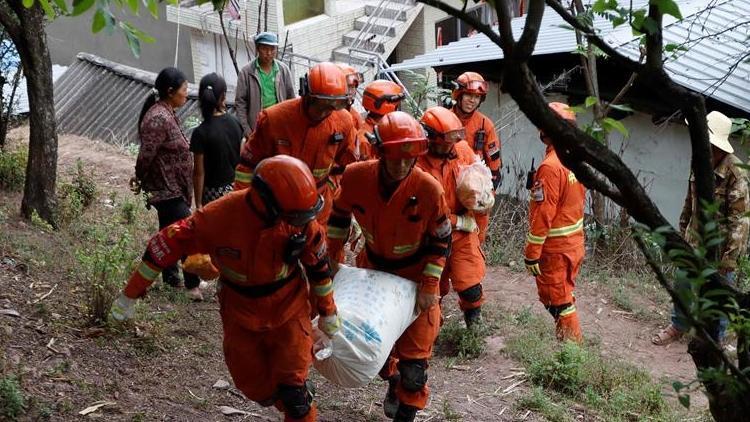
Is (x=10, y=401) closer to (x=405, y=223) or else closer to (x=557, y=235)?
(x=405, y=223)

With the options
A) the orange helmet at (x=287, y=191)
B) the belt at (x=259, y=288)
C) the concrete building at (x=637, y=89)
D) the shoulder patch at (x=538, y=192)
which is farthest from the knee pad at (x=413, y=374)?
the concrete building at (x=637, y=89)

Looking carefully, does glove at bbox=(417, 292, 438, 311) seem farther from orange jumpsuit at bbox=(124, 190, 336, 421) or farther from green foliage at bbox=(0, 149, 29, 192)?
green foliage at bbox=(0, 149, 29, 192)

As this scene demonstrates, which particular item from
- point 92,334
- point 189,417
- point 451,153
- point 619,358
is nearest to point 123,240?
point 92,334

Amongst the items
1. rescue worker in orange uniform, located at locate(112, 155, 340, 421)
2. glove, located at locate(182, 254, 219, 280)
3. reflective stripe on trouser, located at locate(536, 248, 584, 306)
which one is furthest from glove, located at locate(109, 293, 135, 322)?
reflective stripe on trouser, located at locate(536, 248, 584, 306)

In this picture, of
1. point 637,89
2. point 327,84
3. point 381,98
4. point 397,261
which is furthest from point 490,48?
point 397,261

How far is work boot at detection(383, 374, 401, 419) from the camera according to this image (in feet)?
19.2

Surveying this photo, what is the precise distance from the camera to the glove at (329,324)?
4887 mm

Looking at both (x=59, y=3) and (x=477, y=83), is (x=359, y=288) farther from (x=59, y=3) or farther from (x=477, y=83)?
(x=477, y=83)

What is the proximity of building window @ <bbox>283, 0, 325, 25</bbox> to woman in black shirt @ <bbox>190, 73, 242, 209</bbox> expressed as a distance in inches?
375

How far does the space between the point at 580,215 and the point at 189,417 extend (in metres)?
3.36

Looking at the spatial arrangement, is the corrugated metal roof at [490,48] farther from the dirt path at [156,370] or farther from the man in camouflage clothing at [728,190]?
the dirt path at [156,370]

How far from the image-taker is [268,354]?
5.04m

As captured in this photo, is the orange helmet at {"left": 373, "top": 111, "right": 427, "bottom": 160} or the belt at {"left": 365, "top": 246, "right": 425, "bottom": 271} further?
the belt at {"left": 365, "top": 246, "right": 425, "bottom": 271}

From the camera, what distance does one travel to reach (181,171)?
7047mm
